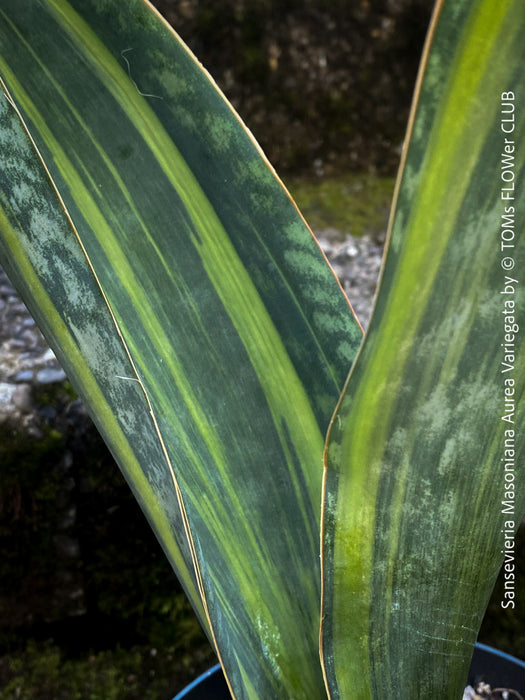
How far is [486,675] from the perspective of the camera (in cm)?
58

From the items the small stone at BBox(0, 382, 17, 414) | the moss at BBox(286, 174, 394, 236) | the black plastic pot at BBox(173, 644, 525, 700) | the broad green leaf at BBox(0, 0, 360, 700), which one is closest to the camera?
the broad green leaf at BBox(0, 0, 360, 700)

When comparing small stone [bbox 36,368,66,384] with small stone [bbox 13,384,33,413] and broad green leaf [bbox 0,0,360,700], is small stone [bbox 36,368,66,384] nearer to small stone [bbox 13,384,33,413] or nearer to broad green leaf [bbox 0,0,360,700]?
small stone [bbox 13,384,33,413]

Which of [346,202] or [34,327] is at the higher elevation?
[346,202]

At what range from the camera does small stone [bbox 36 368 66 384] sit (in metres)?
0.74

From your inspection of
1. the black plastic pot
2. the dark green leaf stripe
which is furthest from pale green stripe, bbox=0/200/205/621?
the black plastic pot

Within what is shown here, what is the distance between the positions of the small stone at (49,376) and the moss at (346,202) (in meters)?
0.43

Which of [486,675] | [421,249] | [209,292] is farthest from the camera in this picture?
[486,675]

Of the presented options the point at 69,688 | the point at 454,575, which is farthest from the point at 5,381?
the point at 454,575

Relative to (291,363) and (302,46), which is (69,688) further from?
(302,46)

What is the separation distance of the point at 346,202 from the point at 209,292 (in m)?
0.70

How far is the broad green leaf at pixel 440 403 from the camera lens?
0.22m

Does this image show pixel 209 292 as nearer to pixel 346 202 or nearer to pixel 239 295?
pixel 239 295

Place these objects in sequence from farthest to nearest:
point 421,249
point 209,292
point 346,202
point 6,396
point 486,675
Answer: point 346,202
point 6,396
point 486,675
point 209,292
point 421,249

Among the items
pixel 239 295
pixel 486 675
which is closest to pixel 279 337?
pixel 239 295
